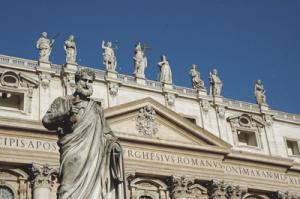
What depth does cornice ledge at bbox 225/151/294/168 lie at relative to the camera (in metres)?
30.8

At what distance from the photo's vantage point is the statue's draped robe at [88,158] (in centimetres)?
626

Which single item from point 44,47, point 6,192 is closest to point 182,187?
point 6,192

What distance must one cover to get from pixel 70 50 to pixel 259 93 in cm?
1274

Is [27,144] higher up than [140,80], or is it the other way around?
[140,80]

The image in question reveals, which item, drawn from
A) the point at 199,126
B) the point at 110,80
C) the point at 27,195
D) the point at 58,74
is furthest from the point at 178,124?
the point at 27,195

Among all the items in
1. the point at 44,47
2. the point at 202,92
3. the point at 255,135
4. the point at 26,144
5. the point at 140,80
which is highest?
the point at 44,47

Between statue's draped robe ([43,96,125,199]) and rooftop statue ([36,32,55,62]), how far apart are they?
2200cm

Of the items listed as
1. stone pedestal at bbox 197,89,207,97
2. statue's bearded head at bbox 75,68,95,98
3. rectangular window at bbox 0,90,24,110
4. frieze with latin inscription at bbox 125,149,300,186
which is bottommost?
statue's bearded head at bbox 75,68,95,98

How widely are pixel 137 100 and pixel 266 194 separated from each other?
30.8 ft

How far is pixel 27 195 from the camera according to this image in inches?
991

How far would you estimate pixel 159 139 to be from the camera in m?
28.5

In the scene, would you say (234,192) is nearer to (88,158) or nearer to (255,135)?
(255,135)

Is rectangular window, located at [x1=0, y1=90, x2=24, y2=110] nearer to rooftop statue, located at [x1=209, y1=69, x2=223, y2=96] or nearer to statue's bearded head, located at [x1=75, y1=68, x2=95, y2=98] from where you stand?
rooftop statue, located at [x1=209, y1=69, x2=223, y2=96]

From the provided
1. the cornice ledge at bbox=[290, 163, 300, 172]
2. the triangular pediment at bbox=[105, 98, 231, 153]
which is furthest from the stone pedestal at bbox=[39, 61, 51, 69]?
the cornice ledge at bbox=[290, 163, 300, 172]
